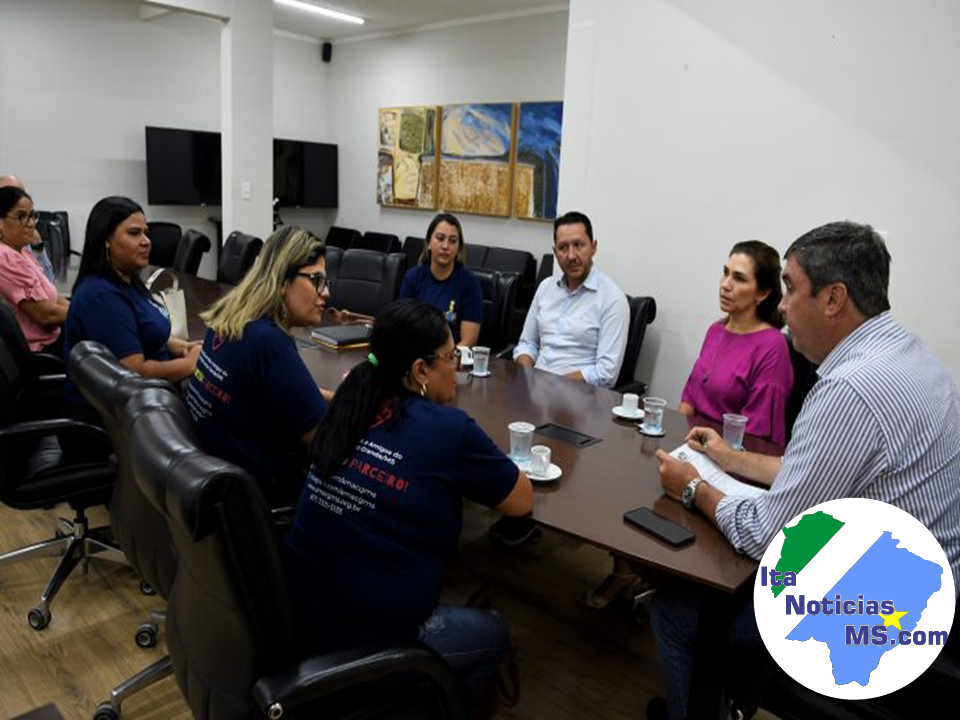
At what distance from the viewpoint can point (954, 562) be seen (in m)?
1.50

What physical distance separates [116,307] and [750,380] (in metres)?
2.17

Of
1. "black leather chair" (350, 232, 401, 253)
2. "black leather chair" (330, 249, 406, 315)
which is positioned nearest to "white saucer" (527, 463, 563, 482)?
"black leather chair" (330, 249, 406, 315)

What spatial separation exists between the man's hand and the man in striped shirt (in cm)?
6

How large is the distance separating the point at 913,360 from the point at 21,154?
292 inches

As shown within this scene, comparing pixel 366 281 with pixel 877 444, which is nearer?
pixel 877 444

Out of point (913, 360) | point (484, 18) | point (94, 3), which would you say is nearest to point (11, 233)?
point (913, 360)

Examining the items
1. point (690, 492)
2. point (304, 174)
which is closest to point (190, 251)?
point (304, 174)

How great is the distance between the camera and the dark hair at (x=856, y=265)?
1.52 metres

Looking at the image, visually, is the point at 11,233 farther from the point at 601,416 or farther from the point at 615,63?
the point at 615,63

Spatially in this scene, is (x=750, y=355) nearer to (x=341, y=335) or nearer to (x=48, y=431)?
(x=341, y=335)

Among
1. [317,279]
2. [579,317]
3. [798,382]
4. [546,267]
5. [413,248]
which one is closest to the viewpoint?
[317,279]

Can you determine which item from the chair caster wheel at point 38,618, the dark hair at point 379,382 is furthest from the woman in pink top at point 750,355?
the chair caster wheel at point 38,618

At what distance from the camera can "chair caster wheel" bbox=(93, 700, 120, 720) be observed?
1936mm

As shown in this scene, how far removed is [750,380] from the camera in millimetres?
2447
